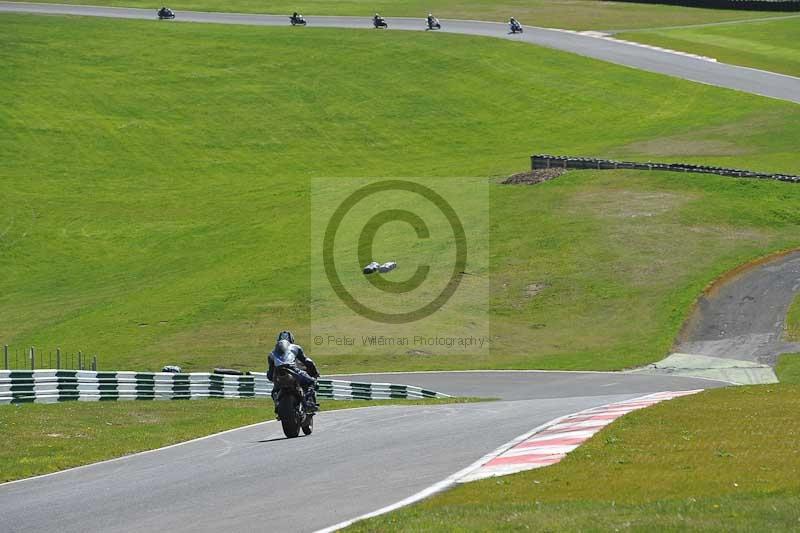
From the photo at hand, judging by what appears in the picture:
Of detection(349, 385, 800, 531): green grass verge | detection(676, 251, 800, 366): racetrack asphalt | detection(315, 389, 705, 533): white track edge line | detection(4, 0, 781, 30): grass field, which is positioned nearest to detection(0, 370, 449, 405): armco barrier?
detection(676, 251, 800, 366): racetrack asphalt

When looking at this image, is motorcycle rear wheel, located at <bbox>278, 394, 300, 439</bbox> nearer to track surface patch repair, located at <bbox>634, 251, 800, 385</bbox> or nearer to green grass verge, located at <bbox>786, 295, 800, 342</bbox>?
track surface patch repair, located at <bbox>634, 251, 800, 385</bbox>

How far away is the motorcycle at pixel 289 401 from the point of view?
76.0ft

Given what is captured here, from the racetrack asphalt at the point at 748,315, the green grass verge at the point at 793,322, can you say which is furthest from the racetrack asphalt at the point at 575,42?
the green grass verge at the point at 793,322

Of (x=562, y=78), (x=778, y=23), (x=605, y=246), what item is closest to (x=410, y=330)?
(x=605, y=246)

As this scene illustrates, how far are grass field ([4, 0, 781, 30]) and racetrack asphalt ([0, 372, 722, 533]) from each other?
300 ft

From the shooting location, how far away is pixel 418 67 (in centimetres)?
9962

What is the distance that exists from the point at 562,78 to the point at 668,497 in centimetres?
8417

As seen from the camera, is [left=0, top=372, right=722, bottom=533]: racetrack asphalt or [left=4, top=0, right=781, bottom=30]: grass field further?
[left=4, top=0, right=781, bottom=30]: grass field

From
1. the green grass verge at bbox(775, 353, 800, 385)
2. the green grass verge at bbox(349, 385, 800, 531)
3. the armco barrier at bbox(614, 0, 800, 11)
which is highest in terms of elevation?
the armco barrier at bbox(614, 0, 800, 11)

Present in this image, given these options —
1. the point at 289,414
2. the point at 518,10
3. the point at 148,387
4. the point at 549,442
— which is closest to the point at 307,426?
the point at 289,414

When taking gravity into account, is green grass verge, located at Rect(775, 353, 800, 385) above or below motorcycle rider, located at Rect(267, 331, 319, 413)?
below

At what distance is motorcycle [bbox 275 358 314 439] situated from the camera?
23156mm

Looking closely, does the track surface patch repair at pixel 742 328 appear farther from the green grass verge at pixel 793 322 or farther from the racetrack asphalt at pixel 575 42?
the racetrack asphalt at pixel 575 42

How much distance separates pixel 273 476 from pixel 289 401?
4.96 metres
